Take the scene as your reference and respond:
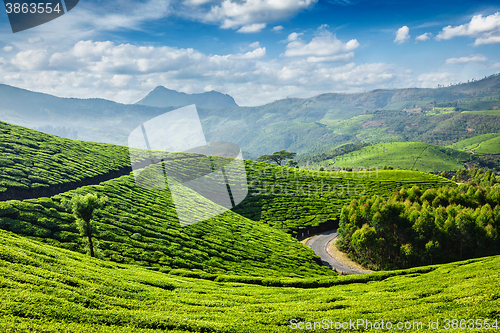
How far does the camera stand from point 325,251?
55.6 m

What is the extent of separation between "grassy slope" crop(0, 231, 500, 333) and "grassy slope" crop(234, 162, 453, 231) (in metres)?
44.5

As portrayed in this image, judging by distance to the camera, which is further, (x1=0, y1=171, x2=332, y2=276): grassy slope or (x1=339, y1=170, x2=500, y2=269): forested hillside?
(x1=339, y1=170, x2=500, y2=269): forested hillside

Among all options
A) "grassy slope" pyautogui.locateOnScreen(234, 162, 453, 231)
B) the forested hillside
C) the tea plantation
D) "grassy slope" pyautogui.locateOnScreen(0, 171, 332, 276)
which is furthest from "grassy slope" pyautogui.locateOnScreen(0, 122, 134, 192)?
the forested hillside

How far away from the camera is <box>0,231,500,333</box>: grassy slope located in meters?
12.5

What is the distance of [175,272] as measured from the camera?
29.1m

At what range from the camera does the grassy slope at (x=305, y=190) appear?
71.3 metres

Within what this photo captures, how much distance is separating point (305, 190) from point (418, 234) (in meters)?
42.9

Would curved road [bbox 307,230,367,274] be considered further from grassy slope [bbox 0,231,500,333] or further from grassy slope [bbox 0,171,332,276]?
grassy slope [bbox 0,231,500,333]

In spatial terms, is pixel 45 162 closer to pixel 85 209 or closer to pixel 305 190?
pixel 85 209

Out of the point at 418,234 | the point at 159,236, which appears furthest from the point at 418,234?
the point at 159,236

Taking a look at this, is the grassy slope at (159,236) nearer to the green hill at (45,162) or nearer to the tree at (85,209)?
the tree at (85,209)

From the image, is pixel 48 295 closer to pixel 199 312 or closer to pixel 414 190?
pixel 199 312

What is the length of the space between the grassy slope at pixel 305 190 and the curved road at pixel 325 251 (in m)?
4.46

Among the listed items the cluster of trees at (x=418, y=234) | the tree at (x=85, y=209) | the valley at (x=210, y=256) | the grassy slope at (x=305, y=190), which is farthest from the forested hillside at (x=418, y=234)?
the tree at (x=85, y=209)
